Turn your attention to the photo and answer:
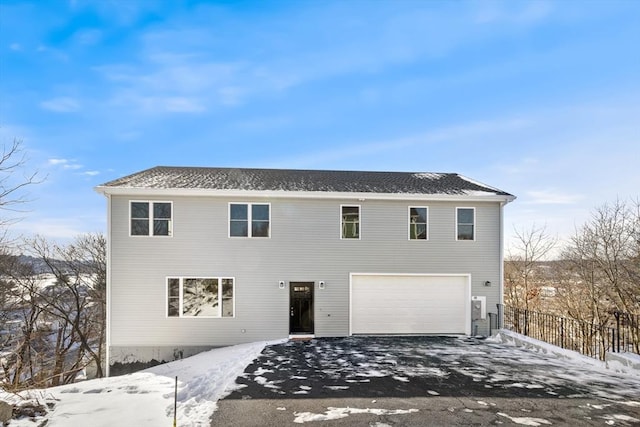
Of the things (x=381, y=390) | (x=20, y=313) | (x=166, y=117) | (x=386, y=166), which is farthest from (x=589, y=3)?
(x=20, y=313)

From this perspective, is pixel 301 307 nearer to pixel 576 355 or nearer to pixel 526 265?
pixel 576 355

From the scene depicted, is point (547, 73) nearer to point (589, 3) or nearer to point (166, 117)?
point (589, 3)

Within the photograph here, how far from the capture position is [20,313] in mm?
18938

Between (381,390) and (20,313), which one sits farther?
(20,313)

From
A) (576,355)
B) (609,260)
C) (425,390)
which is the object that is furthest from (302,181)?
(609,260)

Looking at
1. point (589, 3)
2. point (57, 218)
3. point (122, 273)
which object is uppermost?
point (589, 3)

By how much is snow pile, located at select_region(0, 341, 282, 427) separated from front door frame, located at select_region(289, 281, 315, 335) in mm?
3200

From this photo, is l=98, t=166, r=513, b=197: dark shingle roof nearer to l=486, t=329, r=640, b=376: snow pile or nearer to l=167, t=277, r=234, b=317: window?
l=167, t=277, r=234, b=317: window

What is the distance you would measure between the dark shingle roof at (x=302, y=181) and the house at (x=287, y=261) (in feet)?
0.41

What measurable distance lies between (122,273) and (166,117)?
7532mm

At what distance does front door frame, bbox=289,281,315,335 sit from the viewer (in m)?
11.8

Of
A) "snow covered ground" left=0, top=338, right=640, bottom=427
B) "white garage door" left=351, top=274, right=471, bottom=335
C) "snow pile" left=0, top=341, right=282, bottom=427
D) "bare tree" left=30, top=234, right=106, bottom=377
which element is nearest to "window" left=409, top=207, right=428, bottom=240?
"white garage door" left=351, top=274, right=471, bottom=335

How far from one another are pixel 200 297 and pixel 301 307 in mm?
3301

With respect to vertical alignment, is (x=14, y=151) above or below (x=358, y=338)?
above
